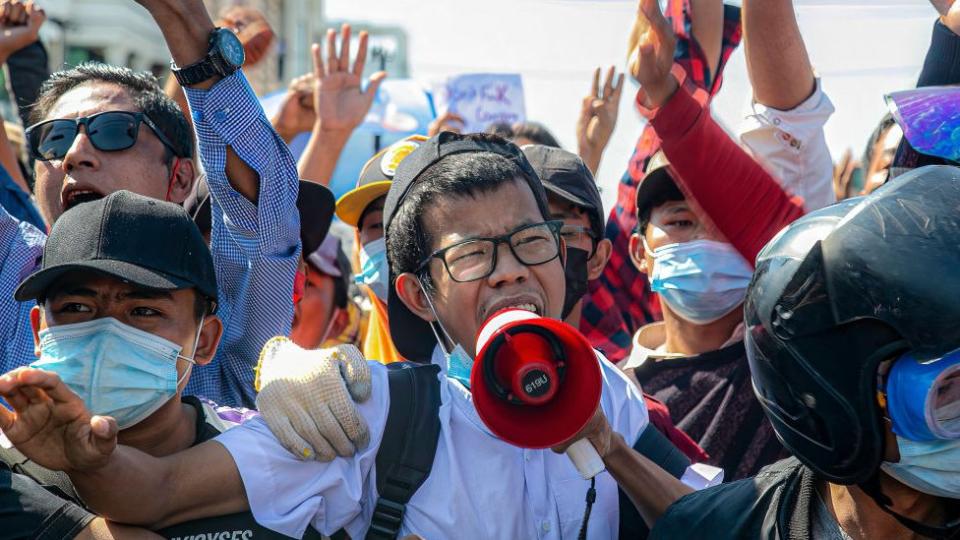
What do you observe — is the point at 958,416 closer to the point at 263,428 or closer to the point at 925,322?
the point at 925,322

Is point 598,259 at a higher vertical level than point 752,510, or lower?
lower

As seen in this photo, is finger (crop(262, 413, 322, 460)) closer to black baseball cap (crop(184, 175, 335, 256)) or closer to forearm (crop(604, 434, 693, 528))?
forearm (crop(604, 434, 693, 528))

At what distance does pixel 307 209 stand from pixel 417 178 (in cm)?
102

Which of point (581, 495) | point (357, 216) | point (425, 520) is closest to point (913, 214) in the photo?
point (581, 495)

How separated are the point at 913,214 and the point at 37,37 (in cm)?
433

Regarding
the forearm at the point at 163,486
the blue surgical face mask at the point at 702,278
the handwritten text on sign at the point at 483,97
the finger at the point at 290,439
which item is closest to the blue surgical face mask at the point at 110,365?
the forearm at the point at 163,486

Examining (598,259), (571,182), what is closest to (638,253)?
(598,259)

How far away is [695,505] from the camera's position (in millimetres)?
2635

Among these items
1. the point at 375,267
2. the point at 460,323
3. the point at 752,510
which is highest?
the point at 460,323

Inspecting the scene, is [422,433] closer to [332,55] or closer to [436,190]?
[436,190]

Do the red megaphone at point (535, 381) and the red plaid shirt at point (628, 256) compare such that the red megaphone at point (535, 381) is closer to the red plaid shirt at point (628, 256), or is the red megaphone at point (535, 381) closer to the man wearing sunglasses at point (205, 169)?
the man wearing sunglasses at point (205, 169)

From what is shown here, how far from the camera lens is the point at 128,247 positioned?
2.85 m

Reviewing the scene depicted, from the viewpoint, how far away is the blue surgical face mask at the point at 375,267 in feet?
14.6

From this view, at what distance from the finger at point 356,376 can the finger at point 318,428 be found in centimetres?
10
